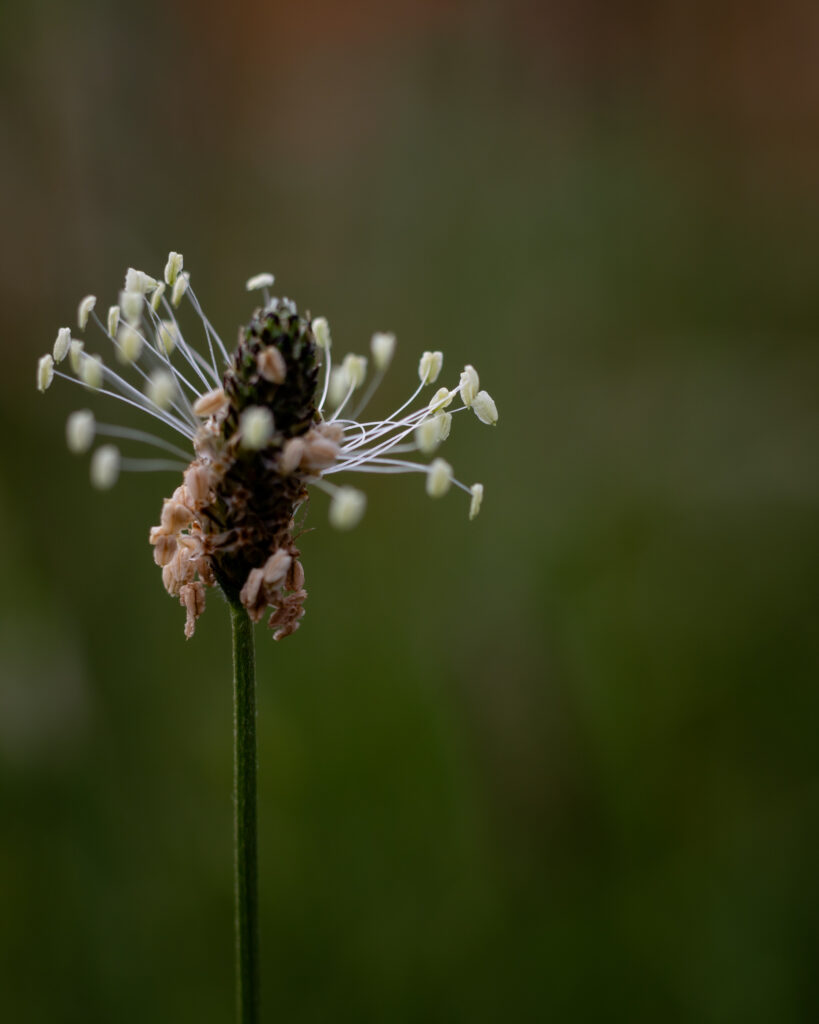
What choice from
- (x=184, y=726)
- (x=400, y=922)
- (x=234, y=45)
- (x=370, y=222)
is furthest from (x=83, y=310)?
(x=234, y=45)

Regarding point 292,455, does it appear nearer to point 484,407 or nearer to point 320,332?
point 320,332

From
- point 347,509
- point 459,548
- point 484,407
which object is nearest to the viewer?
point 347,509

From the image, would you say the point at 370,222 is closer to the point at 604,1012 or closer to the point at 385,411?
the point at 385,411

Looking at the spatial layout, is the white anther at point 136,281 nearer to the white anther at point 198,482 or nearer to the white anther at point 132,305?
the white anther at point 132,305

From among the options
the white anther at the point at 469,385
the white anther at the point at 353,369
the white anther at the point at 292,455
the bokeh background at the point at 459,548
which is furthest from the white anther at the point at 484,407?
the bokeh background at the point at 459,548

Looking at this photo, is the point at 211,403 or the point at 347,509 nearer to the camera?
the point at 347,509

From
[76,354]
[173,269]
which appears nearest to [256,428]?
[76,354]
